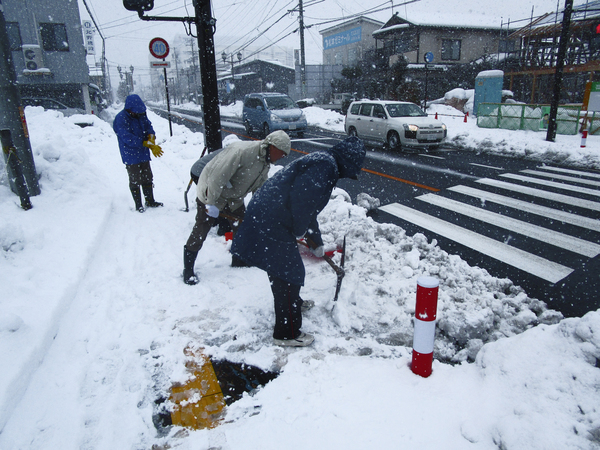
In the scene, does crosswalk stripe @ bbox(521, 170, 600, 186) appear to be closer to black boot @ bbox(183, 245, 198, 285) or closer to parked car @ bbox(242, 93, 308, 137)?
black boot @ bbox(183, 245, 198, 285)

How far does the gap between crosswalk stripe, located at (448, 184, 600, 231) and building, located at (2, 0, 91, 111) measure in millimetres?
25709

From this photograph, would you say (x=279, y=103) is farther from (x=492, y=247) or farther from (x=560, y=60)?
(x=492, y=247)

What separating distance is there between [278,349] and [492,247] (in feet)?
11.0

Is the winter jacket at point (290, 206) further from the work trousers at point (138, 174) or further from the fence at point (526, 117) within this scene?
the fence at point (526, 117)

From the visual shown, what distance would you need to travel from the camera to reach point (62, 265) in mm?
3779

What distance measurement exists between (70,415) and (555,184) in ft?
29.6

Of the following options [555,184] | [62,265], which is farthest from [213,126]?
[555,184]

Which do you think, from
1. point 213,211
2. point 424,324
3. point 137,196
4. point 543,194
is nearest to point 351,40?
point 543,194

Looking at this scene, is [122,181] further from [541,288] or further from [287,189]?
[541,288]

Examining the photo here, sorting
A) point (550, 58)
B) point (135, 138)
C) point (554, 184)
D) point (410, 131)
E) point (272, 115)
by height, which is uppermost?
point (550, 58)

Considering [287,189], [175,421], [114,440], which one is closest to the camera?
[114,440]

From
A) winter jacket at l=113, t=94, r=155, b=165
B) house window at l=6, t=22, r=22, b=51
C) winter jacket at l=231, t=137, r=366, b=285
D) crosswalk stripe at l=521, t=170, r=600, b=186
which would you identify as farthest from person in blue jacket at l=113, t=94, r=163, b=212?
house window at l=6, t=22, r=22, b=51

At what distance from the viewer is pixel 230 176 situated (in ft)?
11.1

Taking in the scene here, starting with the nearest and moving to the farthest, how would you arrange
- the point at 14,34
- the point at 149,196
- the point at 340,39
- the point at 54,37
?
1. the point at 149,196
2. the point at 14,34
3. the point at 54,37
4. the point at 340,39
